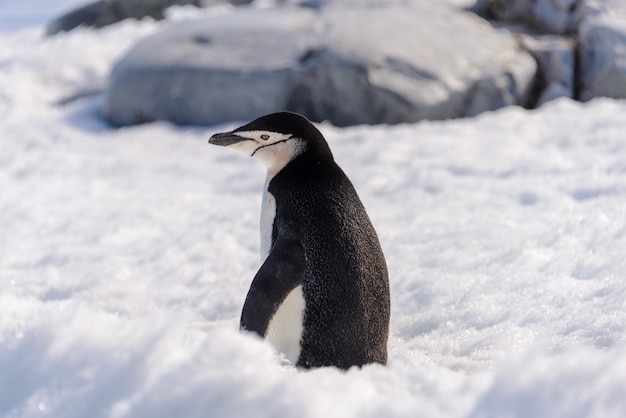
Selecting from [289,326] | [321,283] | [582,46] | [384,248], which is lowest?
A: [582,46]

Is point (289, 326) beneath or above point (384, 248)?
above

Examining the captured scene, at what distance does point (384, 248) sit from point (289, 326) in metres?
1.18

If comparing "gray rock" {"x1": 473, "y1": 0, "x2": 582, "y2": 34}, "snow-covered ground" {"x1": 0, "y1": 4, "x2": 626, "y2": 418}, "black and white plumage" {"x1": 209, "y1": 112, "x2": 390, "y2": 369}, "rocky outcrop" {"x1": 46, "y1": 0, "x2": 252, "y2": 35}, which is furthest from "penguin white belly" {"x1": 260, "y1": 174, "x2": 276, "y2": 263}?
"rocky outcrop" {"x1": 46, "y1": 0, "x2": 252, "y2": 35}

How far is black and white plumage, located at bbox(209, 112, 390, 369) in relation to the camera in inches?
72.9

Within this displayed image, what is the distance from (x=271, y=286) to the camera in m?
1.84

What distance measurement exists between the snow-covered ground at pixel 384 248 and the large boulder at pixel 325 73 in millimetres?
267

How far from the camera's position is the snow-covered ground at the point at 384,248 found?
4.37 feet

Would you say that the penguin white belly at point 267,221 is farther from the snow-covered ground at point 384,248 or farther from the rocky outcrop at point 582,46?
the rocky outcrop at point 582,46

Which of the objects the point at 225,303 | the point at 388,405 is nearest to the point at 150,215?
the point at 225,303

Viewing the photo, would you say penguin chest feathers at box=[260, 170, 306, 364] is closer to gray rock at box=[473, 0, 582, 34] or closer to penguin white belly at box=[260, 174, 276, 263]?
penguin white belly at box=[260, 174, 276, 263]

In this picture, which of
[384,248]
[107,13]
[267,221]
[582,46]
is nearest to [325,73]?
[582,46]

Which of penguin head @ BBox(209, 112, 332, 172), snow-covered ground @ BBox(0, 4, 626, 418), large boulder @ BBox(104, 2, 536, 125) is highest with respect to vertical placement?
penguin head @ BBox(209, 112, 332, 172)

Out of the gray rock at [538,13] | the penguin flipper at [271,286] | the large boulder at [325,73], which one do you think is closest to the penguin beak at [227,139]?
the penguin flipper at [271,286]

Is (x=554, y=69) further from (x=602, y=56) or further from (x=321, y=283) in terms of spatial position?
(x=321, y=283)
